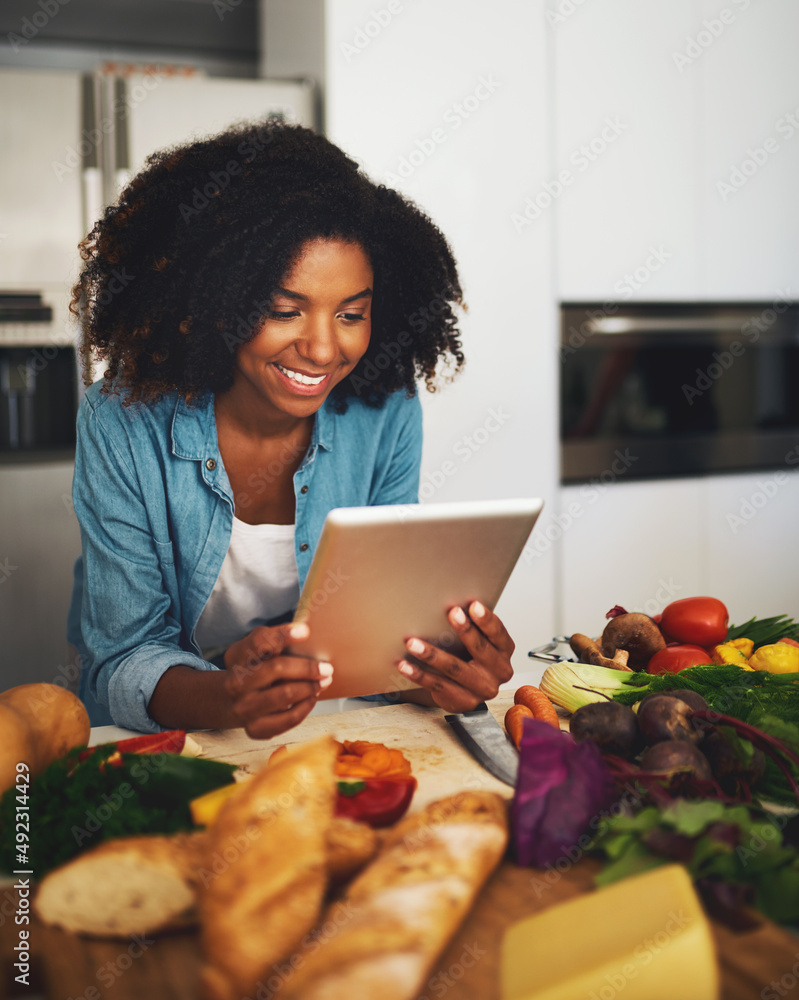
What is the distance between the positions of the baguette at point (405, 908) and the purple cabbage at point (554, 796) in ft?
0.08

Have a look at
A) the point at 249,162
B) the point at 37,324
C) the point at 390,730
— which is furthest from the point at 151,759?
the point at 37,324

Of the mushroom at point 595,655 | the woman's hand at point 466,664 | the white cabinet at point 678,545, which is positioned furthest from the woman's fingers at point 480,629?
the white cabinet at point 678,545

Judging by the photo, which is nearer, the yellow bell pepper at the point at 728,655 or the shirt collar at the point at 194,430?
the yellow bell pepper at the point at 728,655

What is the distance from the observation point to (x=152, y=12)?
9.50 feet

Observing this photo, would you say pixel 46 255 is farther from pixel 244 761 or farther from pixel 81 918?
pixel 81 918

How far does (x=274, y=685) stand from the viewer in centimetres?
95

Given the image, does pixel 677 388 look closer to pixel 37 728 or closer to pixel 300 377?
pixel 300 377

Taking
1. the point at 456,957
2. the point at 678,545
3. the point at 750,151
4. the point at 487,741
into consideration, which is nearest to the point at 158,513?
the point at 487,741

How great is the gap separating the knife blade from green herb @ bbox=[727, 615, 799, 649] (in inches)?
16.5

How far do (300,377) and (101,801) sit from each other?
0.71 m

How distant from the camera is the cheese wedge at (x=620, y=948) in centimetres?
50

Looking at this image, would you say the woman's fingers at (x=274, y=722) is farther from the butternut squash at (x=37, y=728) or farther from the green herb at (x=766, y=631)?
the green herb at (x=766, y=631)

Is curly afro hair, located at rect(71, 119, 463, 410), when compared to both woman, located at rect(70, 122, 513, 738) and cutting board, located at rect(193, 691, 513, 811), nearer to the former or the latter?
woman, located at rect(70, 122, 513, 738)

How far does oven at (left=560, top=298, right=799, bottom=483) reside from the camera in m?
2.66
